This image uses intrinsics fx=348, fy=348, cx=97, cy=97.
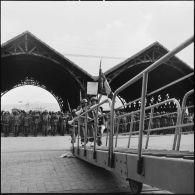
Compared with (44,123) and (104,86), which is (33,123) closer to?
(44,123)

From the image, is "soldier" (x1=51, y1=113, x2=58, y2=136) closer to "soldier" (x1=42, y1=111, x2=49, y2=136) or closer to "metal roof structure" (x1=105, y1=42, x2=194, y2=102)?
"soldier" (x1=42, y1=111, x2=49, y2=136)

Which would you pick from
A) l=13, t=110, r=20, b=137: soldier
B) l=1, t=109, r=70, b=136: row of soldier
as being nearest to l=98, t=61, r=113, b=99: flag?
l=1, t=109, r=70, b=136: row of soldier

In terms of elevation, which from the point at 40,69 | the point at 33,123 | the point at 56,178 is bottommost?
the point at 56,178

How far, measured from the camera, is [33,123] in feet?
63.7

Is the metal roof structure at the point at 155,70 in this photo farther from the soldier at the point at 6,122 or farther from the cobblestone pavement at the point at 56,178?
the cobblestone pavement at the point at 56,178

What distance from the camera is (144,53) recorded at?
22.7m

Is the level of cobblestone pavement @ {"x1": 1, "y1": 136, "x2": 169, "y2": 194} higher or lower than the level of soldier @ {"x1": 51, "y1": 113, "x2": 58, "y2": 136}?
lower

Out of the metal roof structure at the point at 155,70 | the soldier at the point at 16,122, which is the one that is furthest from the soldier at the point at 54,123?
the metal roof structure at the point at 155,70

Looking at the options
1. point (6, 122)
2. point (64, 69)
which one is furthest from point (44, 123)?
point (64, 69)

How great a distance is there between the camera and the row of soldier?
18750 mm

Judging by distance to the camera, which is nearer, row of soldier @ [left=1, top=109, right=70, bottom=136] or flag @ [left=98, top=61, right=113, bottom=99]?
flag @ [left=98, top=61, right=113, bottom=99]

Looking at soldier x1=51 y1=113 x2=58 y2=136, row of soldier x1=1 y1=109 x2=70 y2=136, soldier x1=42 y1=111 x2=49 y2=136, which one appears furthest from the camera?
soldier x1=51 y1=113 x2=58 y2=136

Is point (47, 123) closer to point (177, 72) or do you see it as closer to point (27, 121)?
point (27, 121)

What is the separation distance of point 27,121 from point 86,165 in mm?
11574
